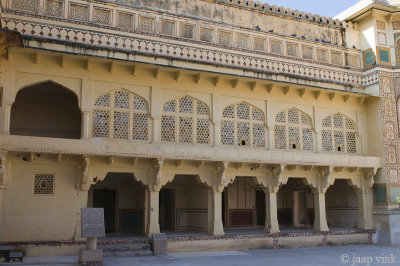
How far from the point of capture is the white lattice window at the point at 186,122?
13141 millimetres

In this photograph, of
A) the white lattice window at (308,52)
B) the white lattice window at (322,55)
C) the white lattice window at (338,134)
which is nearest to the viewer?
the white lattice window at (338,134)

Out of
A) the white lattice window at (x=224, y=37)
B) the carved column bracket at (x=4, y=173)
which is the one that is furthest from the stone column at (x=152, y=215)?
the white lattice window at (x=224, y=37)

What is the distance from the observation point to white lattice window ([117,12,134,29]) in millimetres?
13641

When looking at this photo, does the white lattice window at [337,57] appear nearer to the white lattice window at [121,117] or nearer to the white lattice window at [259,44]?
the white lattice window at [259,44]

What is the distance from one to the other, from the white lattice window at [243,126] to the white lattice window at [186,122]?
66cm

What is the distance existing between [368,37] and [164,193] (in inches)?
413

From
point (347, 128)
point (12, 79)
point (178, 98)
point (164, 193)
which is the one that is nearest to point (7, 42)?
point (12, 79)

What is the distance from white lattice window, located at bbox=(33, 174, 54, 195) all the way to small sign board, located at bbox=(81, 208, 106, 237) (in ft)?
7.29

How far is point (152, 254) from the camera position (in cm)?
1184

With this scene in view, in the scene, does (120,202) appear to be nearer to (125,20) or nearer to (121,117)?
(121,117)

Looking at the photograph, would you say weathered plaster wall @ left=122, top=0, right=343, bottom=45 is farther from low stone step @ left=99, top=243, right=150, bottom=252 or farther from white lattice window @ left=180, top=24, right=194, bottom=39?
low stone step @ left=99, top=243, right=150, bottom=252

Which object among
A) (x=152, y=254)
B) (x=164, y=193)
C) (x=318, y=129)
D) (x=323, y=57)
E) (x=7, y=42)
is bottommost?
(x=152, y=254)

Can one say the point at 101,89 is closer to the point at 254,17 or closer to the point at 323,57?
the point at 254,17

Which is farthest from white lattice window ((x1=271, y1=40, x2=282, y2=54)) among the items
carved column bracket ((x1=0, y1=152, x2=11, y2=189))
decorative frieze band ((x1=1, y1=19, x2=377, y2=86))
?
carved column bracket ((x1=0, y1=152, x2=11, y2=189))
